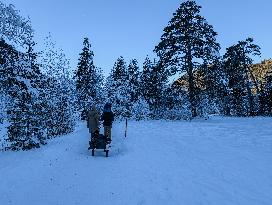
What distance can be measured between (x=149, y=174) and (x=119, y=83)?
4044cm

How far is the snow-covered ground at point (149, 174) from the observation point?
32.4 feet

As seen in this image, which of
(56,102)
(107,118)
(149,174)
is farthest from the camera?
(56,102)

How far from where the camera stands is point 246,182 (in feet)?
36.1

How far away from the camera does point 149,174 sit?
12.3 meters

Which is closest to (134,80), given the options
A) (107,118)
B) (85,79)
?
(85,79)

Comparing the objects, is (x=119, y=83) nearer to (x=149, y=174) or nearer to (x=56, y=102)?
(x=56, y=102)

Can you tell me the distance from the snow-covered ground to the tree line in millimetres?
2805

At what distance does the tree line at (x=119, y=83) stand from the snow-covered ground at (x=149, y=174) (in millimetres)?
2805

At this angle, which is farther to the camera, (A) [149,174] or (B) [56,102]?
(B) [56,102]

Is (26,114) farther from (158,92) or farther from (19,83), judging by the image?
(158,92)

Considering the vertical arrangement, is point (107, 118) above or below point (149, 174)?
above

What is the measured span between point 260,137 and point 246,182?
7983mm

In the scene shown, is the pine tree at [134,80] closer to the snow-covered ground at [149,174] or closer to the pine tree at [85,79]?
the pine tree at [85,79]

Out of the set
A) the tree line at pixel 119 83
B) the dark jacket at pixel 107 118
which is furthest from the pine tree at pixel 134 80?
the dark jacket at pixel 107 118
